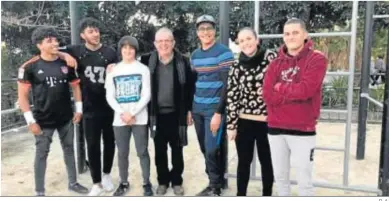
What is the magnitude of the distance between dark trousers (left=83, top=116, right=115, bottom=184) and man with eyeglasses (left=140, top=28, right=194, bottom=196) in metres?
0.42

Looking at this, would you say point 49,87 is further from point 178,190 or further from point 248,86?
point 248,86

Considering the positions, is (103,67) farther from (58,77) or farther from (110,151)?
(110,151)

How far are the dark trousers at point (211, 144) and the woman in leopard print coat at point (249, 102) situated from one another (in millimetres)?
244

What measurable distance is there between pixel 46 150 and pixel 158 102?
36.3 inches

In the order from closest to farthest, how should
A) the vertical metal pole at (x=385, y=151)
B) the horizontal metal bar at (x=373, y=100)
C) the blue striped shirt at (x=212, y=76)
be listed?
the vertical metal pole at (x=385, y=151) < the blue striped shirt at (x=212, y=76) < the horizontal metal bar at (x=373, y=100)

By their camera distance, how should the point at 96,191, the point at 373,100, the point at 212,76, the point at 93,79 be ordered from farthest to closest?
the point at 373,100 < the point at 96,191 < the point at 93,79 < the point at 212,76

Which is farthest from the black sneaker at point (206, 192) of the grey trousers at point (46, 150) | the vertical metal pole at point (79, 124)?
the vertical metal pole at point (79, 124)

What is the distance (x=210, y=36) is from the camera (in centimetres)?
268

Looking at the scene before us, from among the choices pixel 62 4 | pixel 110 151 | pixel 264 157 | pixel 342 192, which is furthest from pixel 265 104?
pixel 62 4

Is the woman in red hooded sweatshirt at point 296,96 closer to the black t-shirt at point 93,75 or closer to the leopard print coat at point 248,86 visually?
the leopard print coat at point 248,86

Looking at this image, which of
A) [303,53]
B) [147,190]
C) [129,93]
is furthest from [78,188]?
[303,53]

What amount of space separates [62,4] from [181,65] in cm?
425

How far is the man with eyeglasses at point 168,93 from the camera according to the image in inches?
108

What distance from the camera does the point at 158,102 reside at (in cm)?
278
